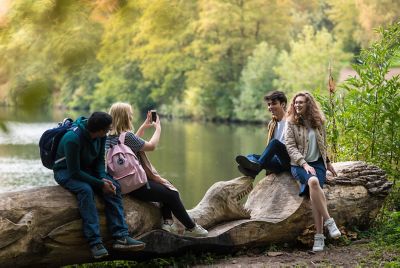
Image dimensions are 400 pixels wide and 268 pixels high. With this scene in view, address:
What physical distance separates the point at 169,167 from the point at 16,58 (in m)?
19.2

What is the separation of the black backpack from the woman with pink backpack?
443 millimetres

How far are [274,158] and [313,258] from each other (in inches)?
48.6

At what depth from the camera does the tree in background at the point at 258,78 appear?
37594mm

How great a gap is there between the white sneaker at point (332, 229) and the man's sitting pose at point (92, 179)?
1.80m

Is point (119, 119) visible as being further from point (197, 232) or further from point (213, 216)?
point (213, 216)

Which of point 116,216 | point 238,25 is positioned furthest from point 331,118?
point 238,25

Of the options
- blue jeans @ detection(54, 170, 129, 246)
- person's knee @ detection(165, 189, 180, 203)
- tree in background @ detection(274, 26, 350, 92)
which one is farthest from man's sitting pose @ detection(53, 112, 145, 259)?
tree in background @ detection(274, 26, 350, 92)

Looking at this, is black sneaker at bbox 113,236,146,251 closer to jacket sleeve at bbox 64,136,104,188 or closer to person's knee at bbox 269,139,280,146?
jacket sleeve at bbox 64,136,104,188

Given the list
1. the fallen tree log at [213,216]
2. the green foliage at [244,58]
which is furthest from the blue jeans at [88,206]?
the green foliage at [244,58]

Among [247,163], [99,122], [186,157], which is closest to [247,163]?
[247,163]

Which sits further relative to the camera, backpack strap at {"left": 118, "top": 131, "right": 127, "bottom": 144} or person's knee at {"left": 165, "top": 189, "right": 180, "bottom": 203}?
person's knee at {"left": 165, "top": 189, "right": 180, "bottom": 203}

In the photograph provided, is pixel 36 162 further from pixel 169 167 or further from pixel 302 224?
pixel 302 224

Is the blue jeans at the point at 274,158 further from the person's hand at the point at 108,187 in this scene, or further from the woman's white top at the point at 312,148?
the person's hand at the point at 108,187

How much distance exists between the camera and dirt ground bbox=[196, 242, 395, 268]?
498cm
